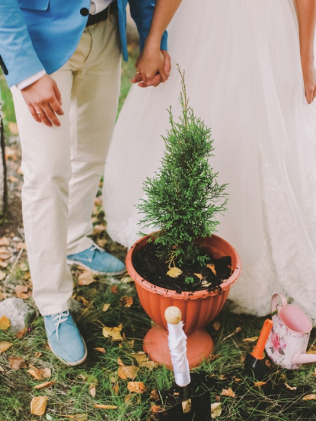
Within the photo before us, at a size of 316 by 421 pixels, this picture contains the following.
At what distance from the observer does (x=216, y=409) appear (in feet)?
6.22

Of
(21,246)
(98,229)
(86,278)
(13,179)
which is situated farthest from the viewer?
(13,179)

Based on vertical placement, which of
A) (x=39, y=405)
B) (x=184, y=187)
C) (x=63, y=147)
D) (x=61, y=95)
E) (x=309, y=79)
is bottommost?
(x=39, y=405)

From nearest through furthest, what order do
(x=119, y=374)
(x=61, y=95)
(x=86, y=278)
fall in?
(x=61, y=95)
(x=119, y=374)
(x=86, y=278)

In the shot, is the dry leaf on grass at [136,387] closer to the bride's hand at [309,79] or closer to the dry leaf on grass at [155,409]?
the dry leaf on grass at [155,409]

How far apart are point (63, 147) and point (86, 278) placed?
1.06 meters

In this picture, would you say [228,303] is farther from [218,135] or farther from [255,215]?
[218,135]

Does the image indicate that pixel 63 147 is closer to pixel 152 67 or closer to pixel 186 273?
pixel 152 67

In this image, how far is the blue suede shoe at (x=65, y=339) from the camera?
6.84ft

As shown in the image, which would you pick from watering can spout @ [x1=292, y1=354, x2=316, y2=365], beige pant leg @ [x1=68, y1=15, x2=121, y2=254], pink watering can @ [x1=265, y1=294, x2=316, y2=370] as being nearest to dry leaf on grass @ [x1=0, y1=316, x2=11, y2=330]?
beige pant leg @ [x1=68, y1=15, x2=121, y2=254]

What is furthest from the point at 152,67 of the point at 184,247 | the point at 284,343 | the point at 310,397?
the point at 310,397

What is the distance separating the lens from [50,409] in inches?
75.7

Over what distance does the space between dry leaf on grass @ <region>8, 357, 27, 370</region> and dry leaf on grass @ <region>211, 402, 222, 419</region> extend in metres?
0.92

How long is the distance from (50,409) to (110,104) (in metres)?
1.51

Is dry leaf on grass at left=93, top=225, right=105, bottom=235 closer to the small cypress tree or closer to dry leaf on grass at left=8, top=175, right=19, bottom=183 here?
dry leaf on grass at left=8, top=175, right=19, bottom=183
